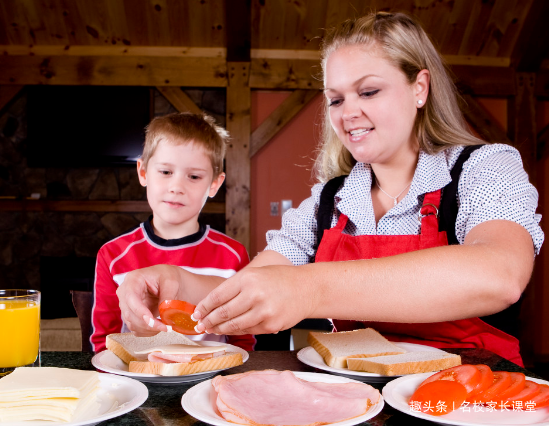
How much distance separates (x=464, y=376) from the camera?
78 cm

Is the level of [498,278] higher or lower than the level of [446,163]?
lower

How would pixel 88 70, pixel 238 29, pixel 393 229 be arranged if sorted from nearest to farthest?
pixel 393 229 < pixel 238 29 < pixel 88 70

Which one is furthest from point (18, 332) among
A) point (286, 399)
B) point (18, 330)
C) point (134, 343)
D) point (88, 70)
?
point (88, 70)

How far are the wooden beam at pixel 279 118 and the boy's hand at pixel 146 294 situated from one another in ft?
13.4

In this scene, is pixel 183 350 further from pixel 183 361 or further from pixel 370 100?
pixel 370 100

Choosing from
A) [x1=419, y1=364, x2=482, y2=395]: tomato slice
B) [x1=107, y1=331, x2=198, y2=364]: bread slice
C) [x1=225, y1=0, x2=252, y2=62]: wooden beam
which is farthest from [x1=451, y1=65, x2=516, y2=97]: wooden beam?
[x1=419, y1=364, x2=482, y2=395]: tomato slice

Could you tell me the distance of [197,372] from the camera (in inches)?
37.4

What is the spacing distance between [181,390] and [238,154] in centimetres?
449

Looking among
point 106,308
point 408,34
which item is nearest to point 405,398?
point 408,34

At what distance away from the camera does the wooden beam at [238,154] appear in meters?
5.23

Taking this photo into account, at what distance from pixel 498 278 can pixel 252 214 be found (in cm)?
454

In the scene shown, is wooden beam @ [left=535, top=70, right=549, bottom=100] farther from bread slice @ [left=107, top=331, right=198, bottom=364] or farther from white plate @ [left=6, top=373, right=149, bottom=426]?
white plate @ [left=6, top=373, right=149, bottom=426]

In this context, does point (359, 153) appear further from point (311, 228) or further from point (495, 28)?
point (495, 28)

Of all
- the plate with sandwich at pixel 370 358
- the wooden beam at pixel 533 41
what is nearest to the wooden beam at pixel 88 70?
the wooden beam at pixel 533 41
